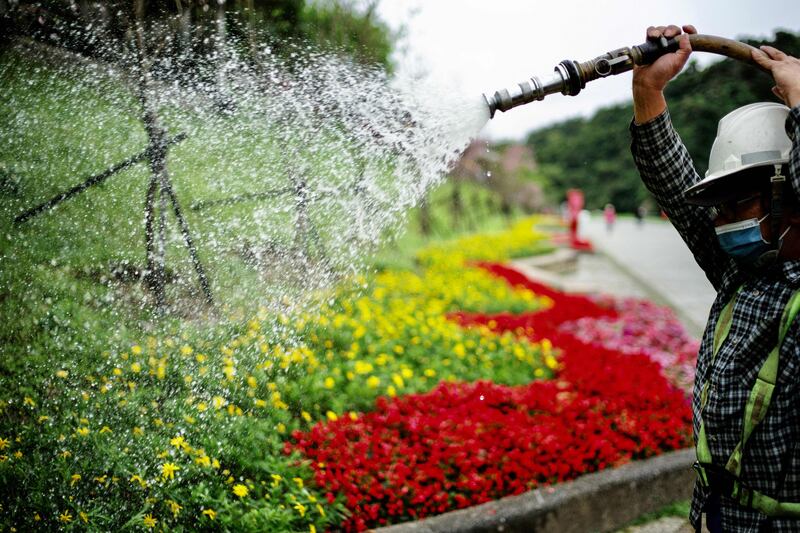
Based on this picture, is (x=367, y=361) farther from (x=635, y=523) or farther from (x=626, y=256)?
(x=626, y=256)

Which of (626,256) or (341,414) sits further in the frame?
(626,256)

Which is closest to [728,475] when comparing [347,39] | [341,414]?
[341,414]

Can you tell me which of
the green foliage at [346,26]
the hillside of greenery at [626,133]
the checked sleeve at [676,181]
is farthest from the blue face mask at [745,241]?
the green foliage at [346,26]

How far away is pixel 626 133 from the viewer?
3.43m

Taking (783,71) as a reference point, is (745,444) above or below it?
below

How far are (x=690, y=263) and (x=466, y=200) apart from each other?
22.6 ft

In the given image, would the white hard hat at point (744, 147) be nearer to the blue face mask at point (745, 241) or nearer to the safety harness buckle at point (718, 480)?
the blue face mask at point (745, 241)

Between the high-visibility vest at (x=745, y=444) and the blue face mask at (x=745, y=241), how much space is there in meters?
0.14

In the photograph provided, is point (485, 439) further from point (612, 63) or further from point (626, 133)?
point (612, 63)

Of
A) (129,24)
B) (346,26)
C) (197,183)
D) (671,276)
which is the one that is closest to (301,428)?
(197,183)

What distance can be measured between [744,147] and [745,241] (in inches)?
10.3

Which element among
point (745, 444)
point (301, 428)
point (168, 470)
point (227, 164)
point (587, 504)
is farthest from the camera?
point (301, 428)

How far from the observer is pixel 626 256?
16.2m

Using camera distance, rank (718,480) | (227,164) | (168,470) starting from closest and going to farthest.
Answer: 1. (718,480)
2. (168,470)
3. (227,164)
